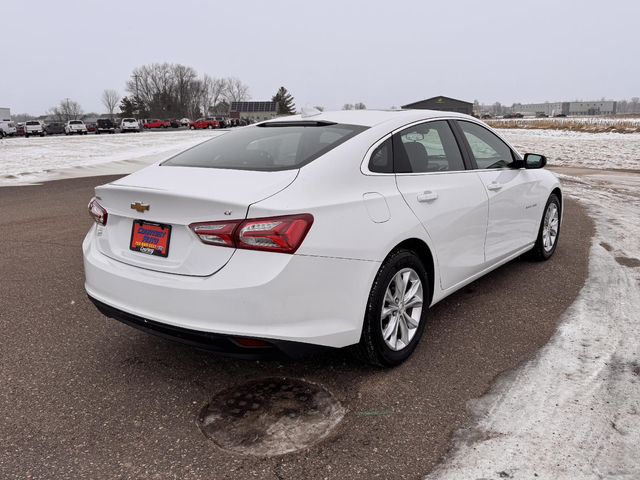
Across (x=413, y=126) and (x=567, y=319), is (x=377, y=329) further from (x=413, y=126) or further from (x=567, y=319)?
(x=567, y=319)

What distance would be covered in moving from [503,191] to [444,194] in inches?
41.1

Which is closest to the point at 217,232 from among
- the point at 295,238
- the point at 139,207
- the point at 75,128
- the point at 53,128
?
the point at 295,238

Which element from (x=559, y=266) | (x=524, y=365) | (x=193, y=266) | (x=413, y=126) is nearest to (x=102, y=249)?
(x=193, y=266)

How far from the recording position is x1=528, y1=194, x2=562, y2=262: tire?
17.7ft

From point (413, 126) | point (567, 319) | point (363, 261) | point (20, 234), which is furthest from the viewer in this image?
point (20, 234)

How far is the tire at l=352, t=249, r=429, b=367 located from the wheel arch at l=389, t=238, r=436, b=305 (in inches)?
2.4

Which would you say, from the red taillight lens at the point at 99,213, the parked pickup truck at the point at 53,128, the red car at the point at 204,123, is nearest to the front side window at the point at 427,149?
the red taillight lens at the point at 99,213

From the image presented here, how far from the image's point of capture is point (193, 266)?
104 inches

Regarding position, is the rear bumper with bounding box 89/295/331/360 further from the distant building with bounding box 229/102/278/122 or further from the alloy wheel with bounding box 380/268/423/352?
the distant building with bounding box 229/102/278/122

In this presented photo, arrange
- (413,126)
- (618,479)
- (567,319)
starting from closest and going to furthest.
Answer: (618,479)
(413,126)
(567,319)

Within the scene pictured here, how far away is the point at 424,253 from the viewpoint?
345 cm

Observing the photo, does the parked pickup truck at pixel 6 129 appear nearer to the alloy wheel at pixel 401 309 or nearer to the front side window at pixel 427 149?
the front side window at pixel 427 149

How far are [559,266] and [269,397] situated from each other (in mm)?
3791

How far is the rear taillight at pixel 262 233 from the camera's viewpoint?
2514mm
